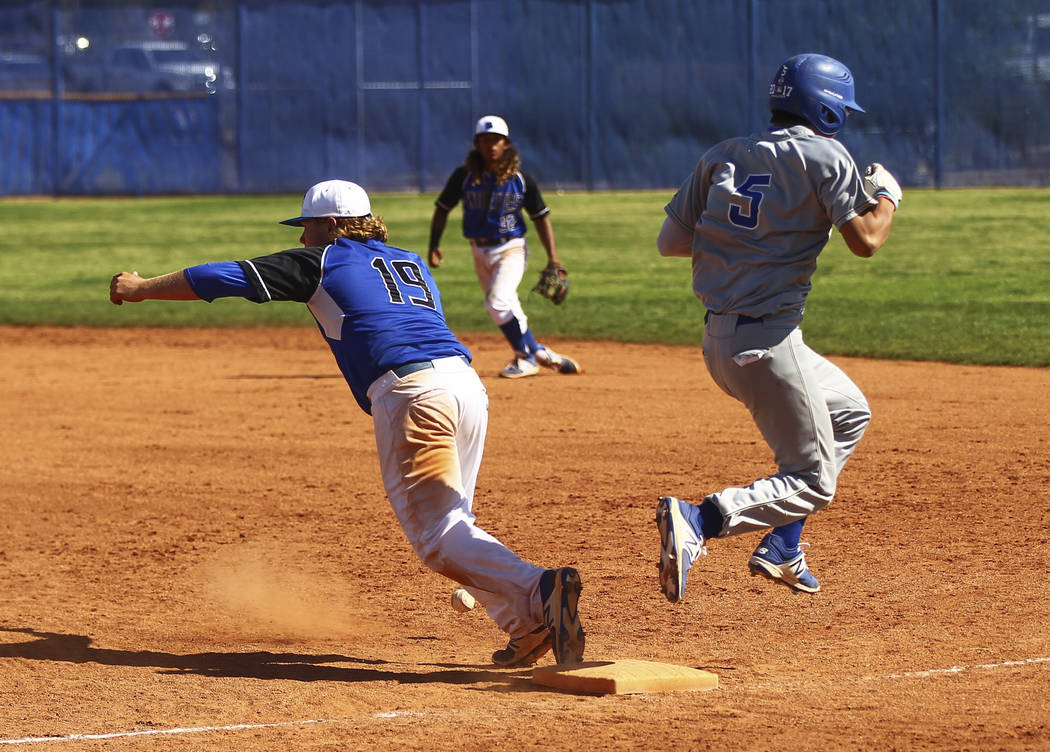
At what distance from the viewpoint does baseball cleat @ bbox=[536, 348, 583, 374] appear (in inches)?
479

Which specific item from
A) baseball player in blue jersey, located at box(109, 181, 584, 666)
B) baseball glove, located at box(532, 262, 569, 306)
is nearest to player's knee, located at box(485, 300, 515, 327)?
baseball glove, located at box(532, 262, 569, 306)

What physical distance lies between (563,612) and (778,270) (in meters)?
1.41

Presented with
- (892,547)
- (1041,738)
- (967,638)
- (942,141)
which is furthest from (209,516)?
(942,141)

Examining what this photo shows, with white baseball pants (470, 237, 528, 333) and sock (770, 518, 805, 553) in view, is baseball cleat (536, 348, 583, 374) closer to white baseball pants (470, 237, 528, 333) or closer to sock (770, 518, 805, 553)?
white baseball pants (470, 237, 528, 333)

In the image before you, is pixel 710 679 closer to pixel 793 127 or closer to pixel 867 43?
pixel 793 127

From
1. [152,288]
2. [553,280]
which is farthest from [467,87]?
[152,288]

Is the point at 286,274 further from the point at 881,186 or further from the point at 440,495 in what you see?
the point at 881,186

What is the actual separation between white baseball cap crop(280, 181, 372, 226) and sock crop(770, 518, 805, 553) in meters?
1.95

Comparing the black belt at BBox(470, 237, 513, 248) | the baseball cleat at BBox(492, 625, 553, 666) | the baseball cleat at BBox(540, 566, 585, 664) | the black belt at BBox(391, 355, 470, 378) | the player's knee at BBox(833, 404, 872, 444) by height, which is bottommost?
the baseball cleat at BBox(492, 625, 553, 666)

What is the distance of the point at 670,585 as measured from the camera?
187 inches

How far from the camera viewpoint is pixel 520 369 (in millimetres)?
12281

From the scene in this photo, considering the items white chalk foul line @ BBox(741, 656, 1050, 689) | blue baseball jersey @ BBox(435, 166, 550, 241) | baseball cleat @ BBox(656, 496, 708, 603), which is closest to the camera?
baseball cleat @ BBox(656, 496, 708, 603)

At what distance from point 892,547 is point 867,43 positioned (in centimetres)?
2388

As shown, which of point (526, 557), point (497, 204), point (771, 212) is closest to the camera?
point (771, 212)
